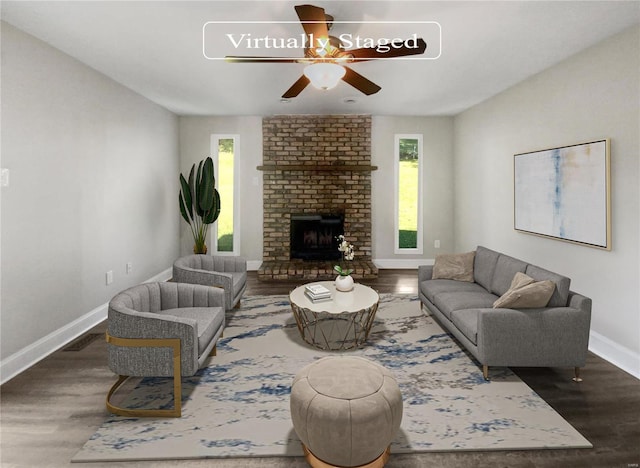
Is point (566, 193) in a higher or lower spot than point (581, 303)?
higher

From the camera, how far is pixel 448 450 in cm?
194

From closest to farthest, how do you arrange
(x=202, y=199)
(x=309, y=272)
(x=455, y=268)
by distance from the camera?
(x=455, y=268), (x=202, y=199), (x=309, y=272)

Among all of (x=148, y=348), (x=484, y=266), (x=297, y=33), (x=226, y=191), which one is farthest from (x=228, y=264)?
(x=484, y=266)

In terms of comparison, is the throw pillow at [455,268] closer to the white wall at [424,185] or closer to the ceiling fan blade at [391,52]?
the ceiling fan blade at [391,52]

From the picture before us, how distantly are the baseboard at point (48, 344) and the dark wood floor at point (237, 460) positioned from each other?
7 centimetres

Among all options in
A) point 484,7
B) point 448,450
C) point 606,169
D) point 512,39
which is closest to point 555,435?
point 448,450

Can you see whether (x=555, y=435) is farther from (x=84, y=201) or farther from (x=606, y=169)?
(x=84, y=201)

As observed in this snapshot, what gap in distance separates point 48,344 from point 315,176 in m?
4.50

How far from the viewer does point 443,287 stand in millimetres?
3764

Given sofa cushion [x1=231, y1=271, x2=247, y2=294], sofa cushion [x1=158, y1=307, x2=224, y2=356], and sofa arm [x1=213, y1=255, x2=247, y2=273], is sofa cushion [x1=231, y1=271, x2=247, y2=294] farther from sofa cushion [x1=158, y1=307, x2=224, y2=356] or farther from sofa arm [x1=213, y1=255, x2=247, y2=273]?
sofa cushion [x1=158, y1=307, x2=224, y2=356]

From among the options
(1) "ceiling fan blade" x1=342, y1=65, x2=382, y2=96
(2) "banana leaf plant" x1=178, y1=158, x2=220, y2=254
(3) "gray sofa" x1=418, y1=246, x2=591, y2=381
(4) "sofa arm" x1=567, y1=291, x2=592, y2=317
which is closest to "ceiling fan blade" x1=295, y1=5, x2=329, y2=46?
(1) "ceiling fan blade" x1=342, y1=65, x2=382, y2=96

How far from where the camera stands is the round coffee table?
3.16 metres

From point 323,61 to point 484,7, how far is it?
118 centimetres

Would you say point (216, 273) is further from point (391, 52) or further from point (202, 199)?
point (391, 52)
